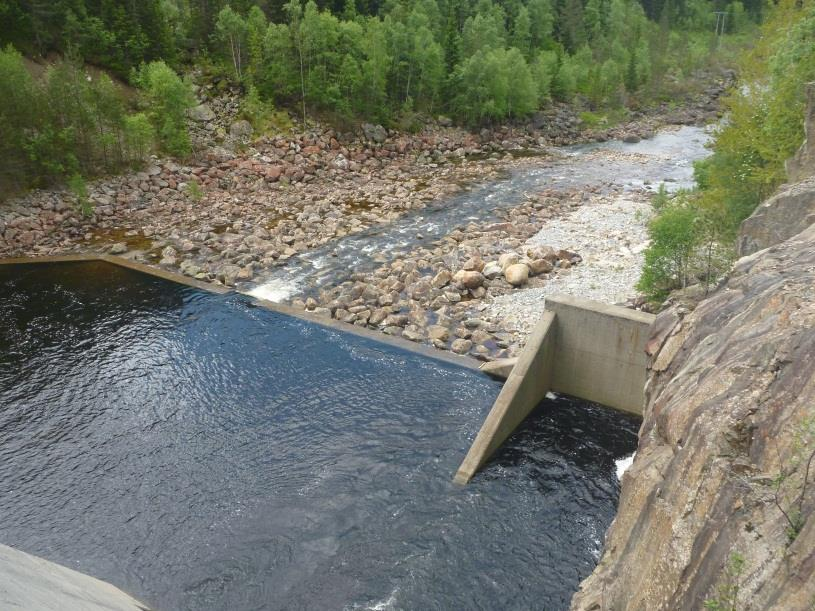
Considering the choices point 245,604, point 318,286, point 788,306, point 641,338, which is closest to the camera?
point 788,306

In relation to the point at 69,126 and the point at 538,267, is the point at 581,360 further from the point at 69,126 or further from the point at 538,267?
the point at 69,126

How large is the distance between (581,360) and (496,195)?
2619cm

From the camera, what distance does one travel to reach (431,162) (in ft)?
191

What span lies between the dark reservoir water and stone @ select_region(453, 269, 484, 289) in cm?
648

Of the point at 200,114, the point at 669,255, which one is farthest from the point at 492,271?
the point at 200,114

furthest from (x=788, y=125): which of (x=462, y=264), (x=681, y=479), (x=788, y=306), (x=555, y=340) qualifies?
(x=681, y=479)

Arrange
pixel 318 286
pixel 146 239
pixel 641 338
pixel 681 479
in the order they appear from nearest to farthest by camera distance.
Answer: pixel 681 479 → pixel 641 338 → pixel 318 286 → pixel 146 239

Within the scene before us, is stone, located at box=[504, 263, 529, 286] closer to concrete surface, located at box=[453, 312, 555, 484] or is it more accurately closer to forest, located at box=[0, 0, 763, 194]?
concrete surface, located at box=[453, 312, 555, 484]

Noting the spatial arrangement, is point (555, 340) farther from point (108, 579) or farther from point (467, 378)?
point (108, 579)

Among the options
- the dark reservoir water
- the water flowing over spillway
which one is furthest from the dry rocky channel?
the dark reservoir water

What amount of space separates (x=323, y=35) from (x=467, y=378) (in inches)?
1895

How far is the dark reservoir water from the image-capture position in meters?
15.4

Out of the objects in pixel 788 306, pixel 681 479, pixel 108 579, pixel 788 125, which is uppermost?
pixel 788 125

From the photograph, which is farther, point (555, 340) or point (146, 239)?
point (146, 239)
